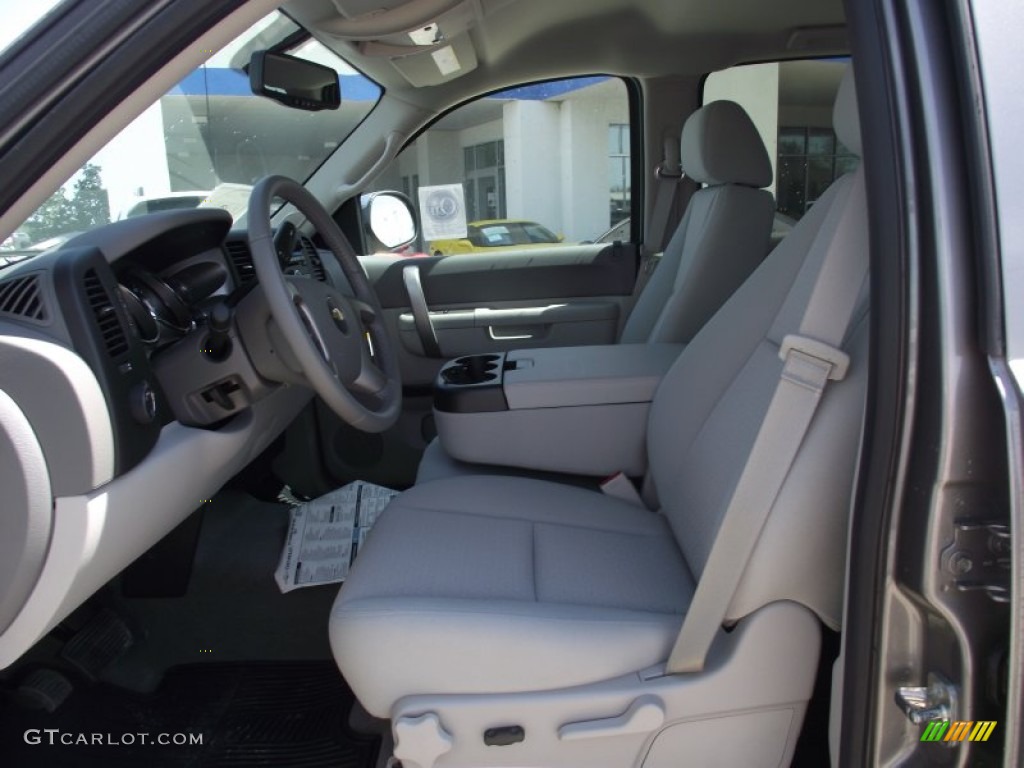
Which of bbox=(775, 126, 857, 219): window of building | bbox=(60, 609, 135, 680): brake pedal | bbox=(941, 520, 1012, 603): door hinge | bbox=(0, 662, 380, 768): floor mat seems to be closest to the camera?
bbox=(941, 520, 1012, 603): door hinge

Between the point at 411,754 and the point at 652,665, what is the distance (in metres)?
0.34

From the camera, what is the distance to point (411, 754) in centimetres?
104

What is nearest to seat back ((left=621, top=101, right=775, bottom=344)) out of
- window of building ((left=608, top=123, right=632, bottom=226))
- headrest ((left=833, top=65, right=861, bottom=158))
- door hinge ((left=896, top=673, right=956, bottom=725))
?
window of building ((left=608, top=123, right=632, bottom=226))

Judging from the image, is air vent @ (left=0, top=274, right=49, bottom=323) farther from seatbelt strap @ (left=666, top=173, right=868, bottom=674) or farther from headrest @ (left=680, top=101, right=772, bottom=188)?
headrest @ (left=680, top=101, right=772, bottom=188)

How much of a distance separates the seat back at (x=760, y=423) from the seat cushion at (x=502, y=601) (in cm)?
11

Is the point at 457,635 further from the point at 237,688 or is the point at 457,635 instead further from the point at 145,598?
the point at 145,598

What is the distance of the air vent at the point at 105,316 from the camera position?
111 cm

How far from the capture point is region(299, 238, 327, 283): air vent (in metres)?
1.75

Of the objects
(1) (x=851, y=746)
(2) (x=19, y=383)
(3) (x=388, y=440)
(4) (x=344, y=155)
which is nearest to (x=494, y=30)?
(4) (x=344, y=155)

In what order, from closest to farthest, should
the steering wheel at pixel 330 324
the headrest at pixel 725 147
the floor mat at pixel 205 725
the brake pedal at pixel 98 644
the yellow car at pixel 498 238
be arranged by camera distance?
the steering wheel at pixel 330 324 < the floor mat at pixel 205 725 < the brake pedal at pixel 98 644 < the headrest at pixel 725 147 < the yellow car at pixel 498 238

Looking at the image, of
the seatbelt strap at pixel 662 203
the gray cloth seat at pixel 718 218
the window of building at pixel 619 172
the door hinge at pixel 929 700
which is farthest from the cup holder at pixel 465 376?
the window of building at pixel 619 172

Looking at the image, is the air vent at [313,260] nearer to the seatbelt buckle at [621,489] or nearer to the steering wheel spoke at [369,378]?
the steering wheel spoke at [369,378]

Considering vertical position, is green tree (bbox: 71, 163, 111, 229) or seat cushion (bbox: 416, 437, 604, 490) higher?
green tree (bbox: 71, 163, 111, 229)

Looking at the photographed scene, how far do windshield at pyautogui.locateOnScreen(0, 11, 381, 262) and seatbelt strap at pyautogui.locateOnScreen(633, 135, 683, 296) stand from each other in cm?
103
